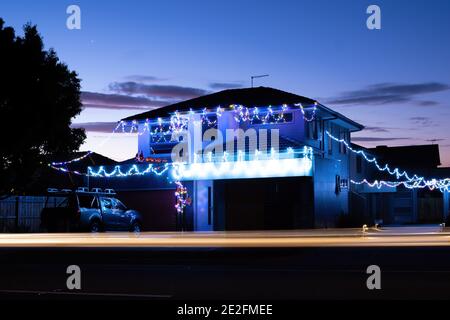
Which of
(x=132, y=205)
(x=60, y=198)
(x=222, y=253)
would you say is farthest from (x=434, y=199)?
(x=222, y=253)

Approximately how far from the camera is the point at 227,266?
643 inches

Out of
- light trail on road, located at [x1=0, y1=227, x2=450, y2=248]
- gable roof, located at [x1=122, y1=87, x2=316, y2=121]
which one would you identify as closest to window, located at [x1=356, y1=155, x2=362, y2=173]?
gable roof, located at [x1=122, y1=87, x2=316, y2=121]

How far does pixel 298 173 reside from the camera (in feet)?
105

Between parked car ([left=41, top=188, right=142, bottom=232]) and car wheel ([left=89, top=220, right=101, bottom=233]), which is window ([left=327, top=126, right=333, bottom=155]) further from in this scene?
car wheel ([left=89, top=220, right=101, bottom=233])

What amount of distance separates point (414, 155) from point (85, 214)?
120ft

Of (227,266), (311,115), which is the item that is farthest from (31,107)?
(227,266)

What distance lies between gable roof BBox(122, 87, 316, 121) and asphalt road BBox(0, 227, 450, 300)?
1268 centimetres

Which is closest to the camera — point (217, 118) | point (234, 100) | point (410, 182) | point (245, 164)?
point (245, 164)

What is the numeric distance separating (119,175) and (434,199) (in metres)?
22.7

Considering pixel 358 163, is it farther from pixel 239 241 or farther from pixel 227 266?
pixel 227 266

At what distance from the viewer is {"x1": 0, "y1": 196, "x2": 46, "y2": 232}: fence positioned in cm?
3425

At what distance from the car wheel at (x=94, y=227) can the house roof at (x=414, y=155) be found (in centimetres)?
3257

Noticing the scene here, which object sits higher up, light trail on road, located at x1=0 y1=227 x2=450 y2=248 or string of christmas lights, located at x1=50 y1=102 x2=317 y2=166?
string of christmas lights, located at x1=50 y1=102 x2=317 y2=166
